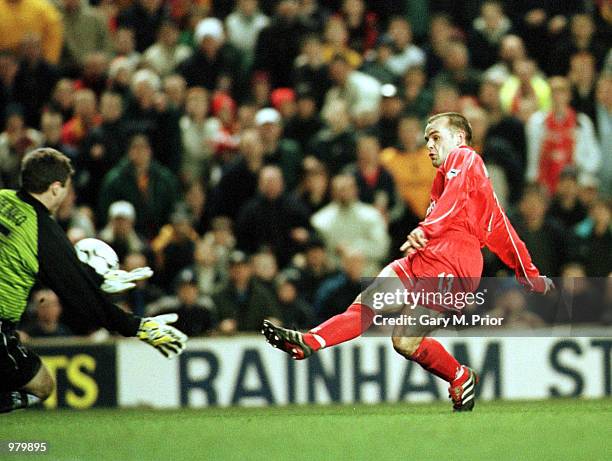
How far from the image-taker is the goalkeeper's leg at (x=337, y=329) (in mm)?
7109

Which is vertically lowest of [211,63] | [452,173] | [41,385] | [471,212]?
[41,385]

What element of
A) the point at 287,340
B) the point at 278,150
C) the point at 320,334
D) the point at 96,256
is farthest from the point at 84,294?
the point at 278,150

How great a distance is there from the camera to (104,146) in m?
12.7

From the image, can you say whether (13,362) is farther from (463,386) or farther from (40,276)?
(463,386)

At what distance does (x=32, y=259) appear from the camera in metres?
6.94

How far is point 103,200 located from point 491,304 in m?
3.89

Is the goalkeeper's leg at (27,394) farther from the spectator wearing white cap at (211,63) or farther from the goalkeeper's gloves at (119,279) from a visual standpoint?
the spectator wearing white cap at (211,63)

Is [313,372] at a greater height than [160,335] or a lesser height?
lesser

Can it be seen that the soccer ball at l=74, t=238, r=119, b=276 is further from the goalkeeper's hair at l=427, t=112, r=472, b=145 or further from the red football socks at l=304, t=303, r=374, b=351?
the goalkeeper's hair at l=427, t=112, r=472, b=145

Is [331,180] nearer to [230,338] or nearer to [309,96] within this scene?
[309,96]

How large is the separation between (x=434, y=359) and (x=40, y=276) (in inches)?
86.0

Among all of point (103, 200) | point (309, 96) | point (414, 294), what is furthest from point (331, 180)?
point (414, 294)

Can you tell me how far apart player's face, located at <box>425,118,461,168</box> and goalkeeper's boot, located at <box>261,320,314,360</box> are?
1.20 meters

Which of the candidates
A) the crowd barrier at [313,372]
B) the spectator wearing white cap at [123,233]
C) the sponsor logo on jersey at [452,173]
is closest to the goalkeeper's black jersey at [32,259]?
the sponsor logo on jersey at [452,173]
